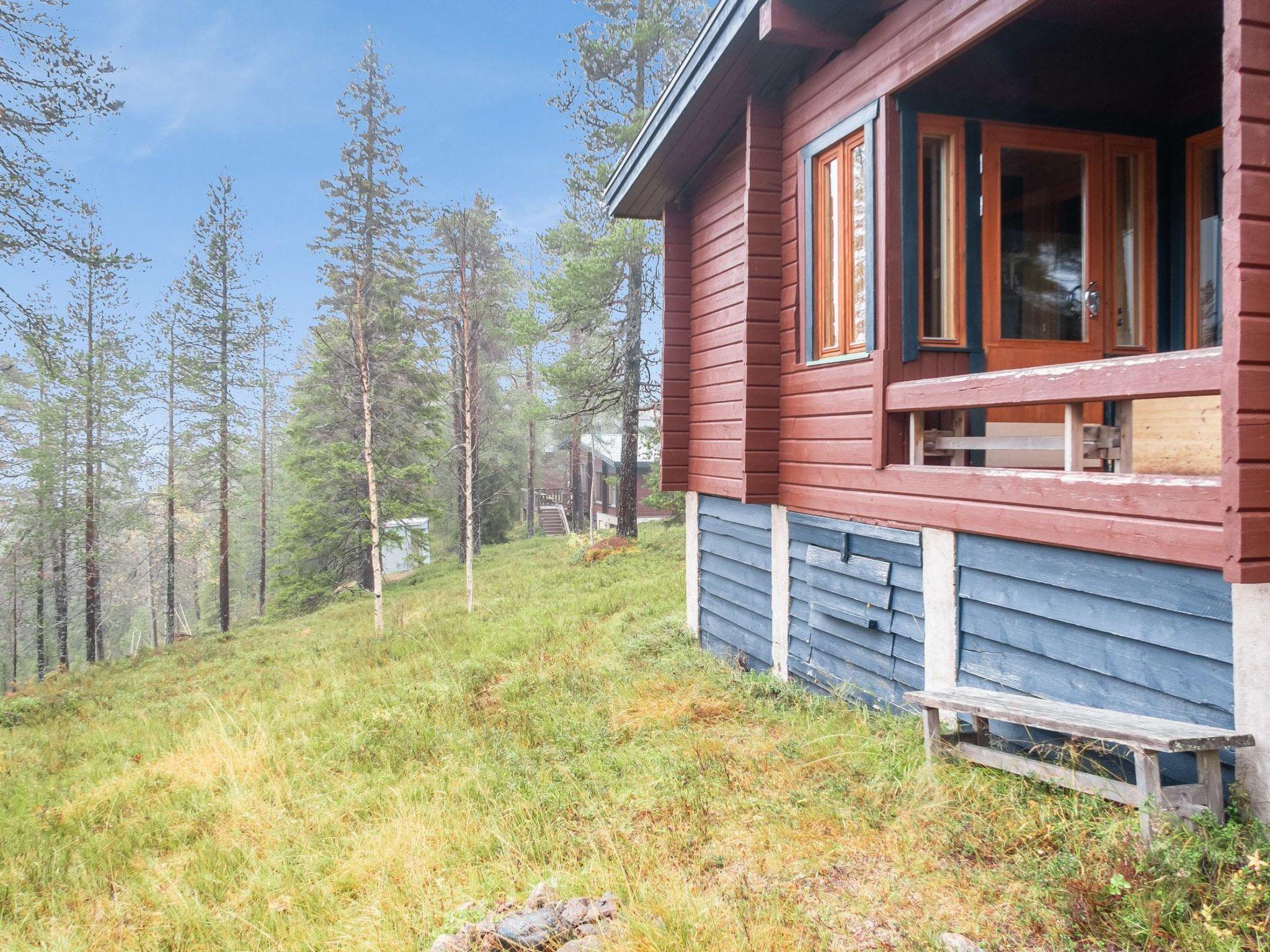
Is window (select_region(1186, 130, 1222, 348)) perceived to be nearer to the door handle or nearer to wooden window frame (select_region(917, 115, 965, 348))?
the door handle

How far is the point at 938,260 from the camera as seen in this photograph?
4.77 metres

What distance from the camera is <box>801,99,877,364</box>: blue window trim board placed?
4.68 m

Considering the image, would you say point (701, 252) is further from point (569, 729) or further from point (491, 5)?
point (491, 5)

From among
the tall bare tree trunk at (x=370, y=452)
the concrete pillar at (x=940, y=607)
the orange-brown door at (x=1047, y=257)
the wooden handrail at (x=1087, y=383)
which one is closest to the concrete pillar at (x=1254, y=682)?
the wooden handrail at (x=1087, y=383)

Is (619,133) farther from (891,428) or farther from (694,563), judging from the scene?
(891,428)

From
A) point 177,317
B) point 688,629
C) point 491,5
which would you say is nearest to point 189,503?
point 177,317

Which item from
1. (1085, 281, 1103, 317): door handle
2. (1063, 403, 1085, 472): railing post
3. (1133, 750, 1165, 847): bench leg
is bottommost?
(1133, 750, 1165, 847): bench leg

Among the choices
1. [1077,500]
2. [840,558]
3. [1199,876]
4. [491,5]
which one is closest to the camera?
[1199,876]

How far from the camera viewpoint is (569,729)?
5.61 meters

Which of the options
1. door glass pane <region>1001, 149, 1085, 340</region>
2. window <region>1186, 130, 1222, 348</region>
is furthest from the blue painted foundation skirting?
window <region>1186, 130, 1222, 348</region>

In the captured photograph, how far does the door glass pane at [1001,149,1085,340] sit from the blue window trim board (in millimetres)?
1015

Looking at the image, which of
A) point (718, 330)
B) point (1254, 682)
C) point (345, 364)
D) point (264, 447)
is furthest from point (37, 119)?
point (264, 447)

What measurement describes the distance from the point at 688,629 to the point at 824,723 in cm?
351

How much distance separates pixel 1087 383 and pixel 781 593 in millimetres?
3362
